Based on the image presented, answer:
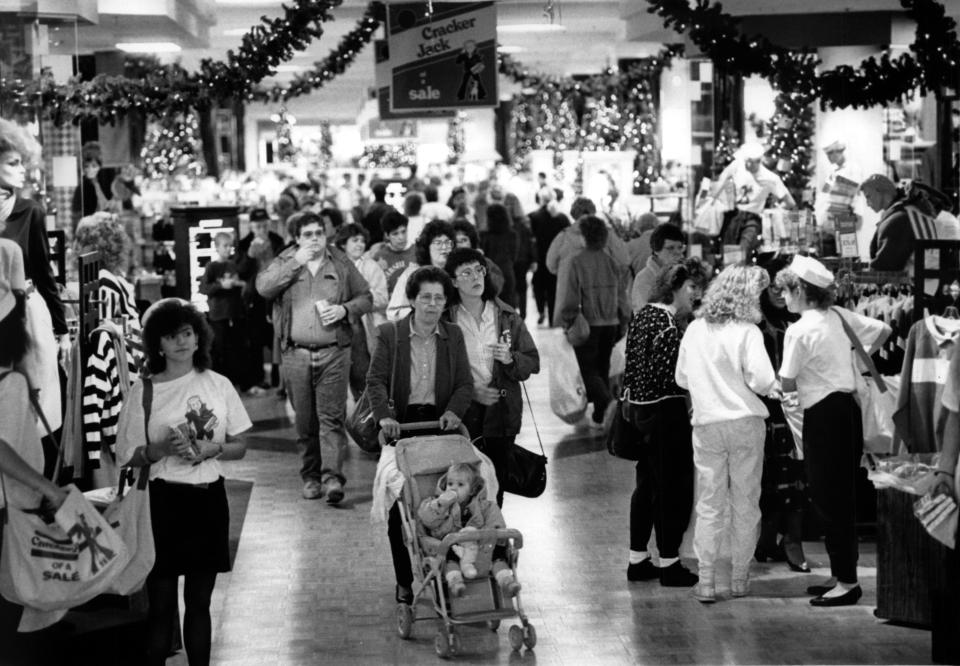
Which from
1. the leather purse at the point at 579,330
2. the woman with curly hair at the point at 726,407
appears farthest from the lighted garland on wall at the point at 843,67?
the woman with curly hair at the point at 726,407

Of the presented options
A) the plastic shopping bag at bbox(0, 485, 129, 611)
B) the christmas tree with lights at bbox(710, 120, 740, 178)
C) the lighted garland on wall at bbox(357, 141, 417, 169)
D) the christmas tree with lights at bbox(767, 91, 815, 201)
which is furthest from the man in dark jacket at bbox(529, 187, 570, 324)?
the lighted garland on wall at bbox(357, 141, 417, 169)

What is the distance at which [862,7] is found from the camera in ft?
54.3

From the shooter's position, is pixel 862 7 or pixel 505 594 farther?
pixel 862 7

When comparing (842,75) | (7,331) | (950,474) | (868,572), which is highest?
(842,75)

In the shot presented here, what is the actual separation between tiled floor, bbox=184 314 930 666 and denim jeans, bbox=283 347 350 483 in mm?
333

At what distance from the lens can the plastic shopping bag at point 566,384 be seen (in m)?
12.5

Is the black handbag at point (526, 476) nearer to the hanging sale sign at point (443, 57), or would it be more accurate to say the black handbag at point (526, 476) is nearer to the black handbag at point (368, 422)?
the black handbag at point (368, 422)

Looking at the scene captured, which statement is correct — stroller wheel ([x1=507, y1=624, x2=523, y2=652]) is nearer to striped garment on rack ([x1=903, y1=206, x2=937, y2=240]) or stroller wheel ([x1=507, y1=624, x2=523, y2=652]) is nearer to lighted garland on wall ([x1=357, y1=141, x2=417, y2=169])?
striped garment on rack ([x1=903, y1=206, x2=937, y2=240])

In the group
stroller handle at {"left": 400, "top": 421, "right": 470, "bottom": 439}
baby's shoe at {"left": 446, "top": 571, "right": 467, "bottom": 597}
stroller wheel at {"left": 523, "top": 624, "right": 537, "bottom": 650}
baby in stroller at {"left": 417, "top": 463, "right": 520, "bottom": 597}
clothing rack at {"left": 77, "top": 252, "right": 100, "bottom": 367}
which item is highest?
clothing rack at {"left": 77, "top": 252, "right": 100, "bottom": 367}

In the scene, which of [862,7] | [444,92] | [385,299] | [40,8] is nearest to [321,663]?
[385,299]

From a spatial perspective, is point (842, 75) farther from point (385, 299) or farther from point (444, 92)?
point (444, 92)

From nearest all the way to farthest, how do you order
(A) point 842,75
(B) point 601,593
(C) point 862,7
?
(B) point 601,593 → (A) point 842,75 → (C) point 862,7

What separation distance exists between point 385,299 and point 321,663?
4614 mm

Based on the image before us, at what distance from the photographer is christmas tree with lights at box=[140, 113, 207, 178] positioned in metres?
25.8
